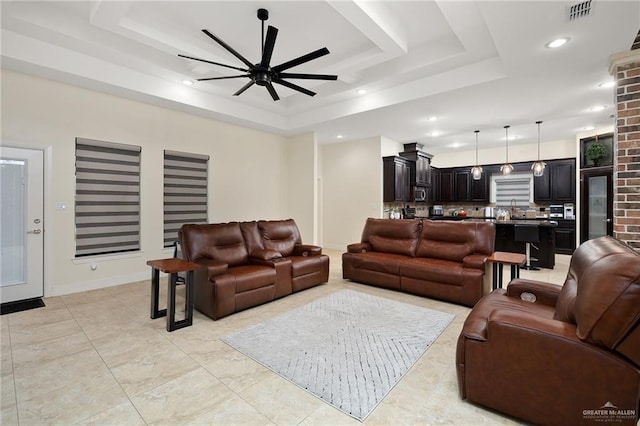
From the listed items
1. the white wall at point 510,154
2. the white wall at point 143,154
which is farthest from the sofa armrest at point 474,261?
the white wall at point 510,154

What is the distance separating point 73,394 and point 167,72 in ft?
14.0

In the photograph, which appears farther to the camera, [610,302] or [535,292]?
[535,292]

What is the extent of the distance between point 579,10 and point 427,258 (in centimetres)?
307

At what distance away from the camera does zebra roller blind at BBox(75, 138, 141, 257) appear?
4.32 metres

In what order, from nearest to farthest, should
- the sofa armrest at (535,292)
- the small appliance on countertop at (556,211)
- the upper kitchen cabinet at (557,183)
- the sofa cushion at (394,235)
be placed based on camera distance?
the sofa armrest at (535,292)
the sofa cushion at (394,235)
the upper kitchen cabinet at (557,183)
the small appliance on countertop at (556,211)

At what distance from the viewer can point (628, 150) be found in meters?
3.11

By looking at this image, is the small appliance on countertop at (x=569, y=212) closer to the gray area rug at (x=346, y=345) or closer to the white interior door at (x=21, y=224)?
the gray area rug at (x=346, y=345)

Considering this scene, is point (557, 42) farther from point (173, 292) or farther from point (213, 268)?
point (173, 292)

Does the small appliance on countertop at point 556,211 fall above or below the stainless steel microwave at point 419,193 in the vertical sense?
below

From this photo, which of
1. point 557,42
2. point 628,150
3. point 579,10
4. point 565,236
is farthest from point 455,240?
point 565,236

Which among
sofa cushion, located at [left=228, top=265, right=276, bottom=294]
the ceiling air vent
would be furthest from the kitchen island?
sofa cushion, located at [left=228, top=265, right=276, bottom=294]

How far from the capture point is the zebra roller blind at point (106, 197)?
4.32m

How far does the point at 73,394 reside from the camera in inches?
77.5

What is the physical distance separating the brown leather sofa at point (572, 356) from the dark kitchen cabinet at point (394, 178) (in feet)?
17.2
